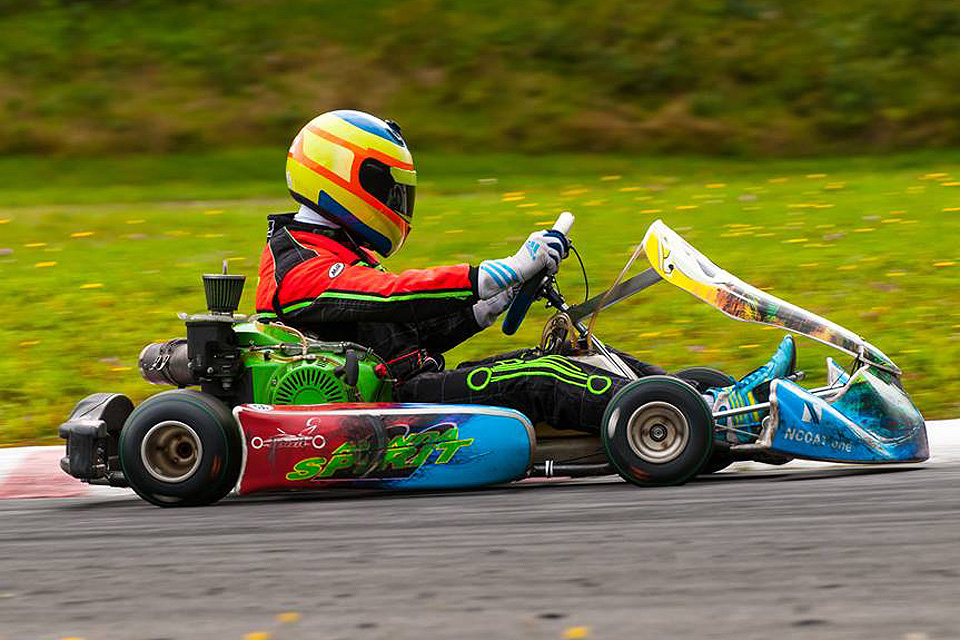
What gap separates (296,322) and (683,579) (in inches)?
82.8

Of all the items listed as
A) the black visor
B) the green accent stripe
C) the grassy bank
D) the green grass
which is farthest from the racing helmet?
the grassy bank

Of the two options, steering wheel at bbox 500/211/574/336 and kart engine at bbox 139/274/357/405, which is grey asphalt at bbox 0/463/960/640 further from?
steering wheel at bbox 500/211/574/336

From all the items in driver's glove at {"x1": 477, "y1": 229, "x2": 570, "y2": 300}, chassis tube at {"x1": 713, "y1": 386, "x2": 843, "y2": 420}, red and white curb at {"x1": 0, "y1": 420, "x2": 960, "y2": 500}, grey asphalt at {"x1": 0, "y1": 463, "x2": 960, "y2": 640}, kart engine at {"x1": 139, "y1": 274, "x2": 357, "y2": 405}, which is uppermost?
driver's glove at {"x1": 477, "y1": 229, "x2": 570, "y2": 300}

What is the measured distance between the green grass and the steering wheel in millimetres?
2087

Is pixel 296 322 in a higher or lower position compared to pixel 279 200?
lower

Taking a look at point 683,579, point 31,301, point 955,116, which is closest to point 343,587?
point 683,579

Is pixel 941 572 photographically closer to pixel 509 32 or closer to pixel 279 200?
pixel 279 200

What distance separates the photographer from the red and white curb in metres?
5.56

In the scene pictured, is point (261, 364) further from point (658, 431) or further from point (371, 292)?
point (658, 431)

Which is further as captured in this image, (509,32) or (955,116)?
(509,32)

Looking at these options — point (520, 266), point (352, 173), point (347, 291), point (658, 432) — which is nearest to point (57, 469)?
point (347, 291)

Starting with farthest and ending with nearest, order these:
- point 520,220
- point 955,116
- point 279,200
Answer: point 955,116
point 279,200
point 520,220

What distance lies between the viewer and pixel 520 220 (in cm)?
1126

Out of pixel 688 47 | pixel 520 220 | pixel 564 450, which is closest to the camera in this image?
pixel 564 450
